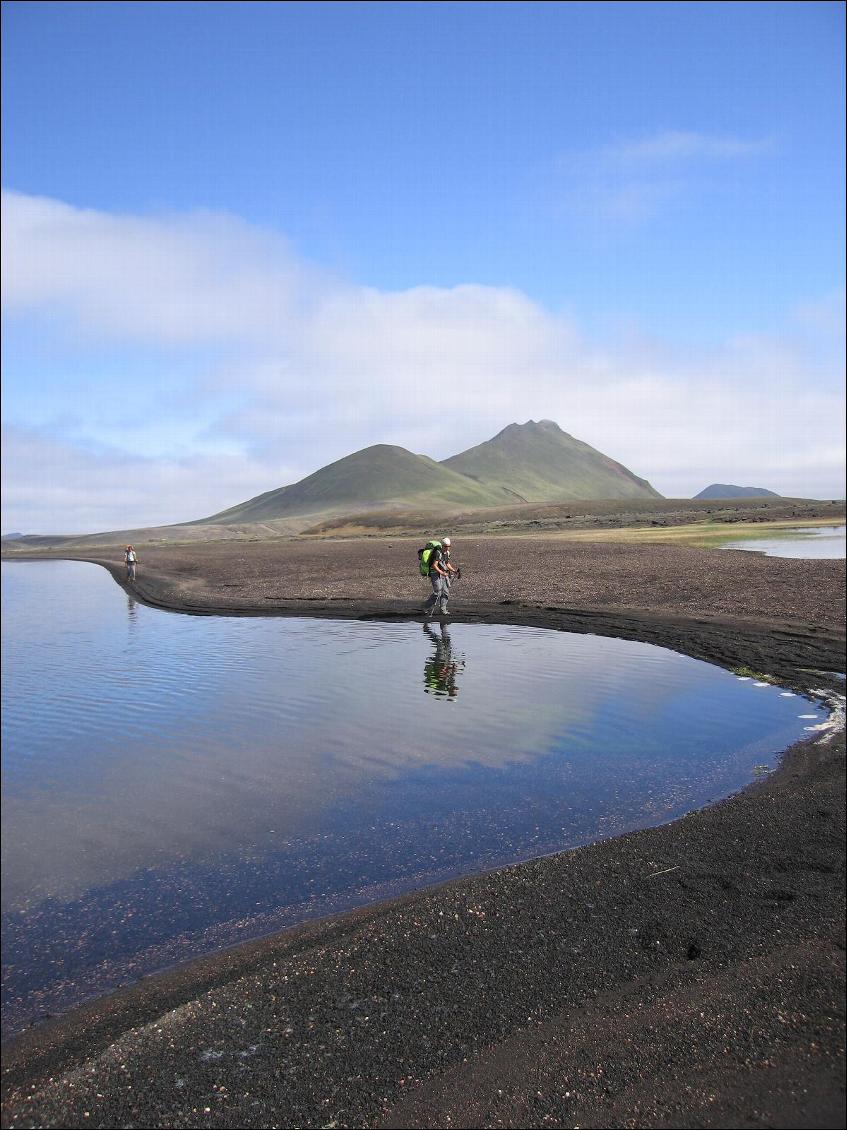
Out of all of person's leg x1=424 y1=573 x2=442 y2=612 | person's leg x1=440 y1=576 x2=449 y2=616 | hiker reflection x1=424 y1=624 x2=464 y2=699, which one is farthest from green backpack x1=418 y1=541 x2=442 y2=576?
hiker reflection x1=424 y1=624 x2=464 y2=699

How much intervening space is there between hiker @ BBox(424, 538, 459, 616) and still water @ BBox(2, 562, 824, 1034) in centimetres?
573

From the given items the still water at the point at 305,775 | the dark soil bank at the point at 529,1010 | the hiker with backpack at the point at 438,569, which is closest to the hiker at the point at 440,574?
the hiker with backpack at the point at 438,569

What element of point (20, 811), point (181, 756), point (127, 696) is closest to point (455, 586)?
point (127, 696)

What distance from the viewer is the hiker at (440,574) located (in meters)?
26.9

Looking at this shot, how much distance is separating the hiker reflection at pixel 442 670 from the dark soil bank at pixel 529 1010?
842cm

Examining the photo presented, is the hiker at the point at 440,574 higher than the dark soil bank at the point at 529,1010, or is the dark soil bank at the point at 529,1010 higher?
the hiker at the point at 440,574

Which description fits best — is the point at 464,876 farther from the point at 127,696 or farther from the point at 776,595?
the point at 776,595

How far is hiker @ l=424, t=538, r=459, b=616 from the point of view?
88.3ft

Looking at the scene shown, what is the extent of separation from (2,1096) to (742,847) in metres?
7.13

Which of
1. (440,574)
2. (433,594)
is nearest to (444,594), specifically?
(433,594)

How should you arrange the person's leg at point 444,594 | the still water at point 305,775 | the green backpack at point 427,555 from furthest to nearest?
the person's leg at point 444,594, the green backpack at point 427,555, the still water at point 305,775

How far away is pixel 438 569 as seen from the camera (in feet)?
89.2

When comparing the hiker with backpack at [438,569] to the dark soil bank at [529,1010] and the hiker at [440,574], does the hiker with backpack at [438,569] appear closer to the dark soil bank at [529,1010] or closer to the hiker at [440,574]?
the hiker at [440,574]

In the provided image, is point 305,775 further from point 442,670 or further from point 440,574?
point 440,574
